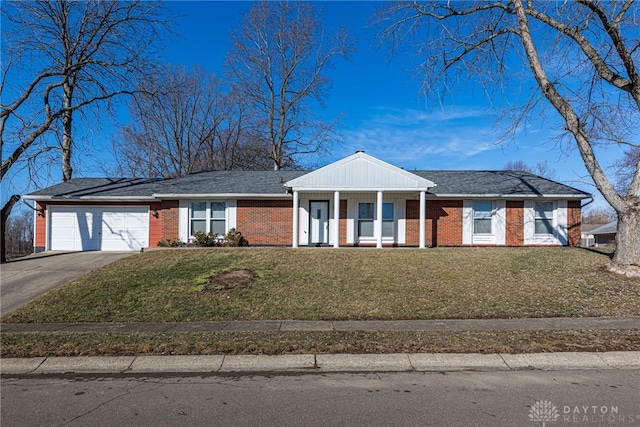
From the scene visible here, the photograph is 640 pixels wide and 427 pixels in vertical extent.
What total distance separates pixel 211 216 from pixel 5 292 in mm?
8882

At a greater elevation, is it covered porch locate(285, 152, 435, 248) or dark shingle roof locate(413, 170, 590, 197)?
dark shingle roof locate(413, 170, 590, 197)

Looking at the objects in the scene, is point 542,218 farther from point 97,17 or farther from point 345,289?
point 97,17

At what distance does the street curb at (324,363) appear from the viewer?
600 centimetres

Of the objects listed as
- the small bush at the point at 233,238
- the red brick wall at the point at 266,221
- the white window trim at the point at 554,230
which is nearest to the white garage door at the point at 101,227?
the small bush at the point at 233,238

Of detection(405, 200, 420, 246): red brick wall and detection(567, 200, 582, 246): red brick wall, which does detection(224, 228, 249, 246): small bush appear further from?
detection(567, 200, 582, 246): red brick wall

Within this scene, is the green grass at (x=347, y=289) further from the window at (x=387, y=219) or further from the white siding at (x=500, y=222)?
the white siding at (x=500, y=222)

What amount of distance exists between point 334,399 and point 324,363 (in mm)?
1219

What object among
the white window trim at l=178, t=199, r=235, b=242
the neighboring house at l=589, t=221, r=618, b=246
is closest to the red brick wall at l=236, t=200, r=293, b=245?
the white window trim at l=178, t=199, r=235, b=242

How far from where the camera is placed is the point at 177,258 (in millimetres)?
14828

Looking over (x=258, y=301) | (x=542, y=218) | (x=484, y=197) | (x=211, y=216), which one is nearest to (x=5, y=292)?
(x=258, y=301)

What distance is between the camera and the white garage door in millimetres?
20062

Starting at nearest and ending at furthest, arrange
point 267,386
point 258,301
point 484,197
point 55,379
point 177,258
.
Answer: point 267,386 → point 55,379 → point 258,301 → point 177,258 → point 484,197

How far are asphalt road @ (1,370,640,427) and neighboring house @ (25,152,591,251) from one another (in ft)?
44.2

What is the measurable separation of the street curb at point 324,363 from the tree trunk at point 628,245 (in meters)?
7.06
